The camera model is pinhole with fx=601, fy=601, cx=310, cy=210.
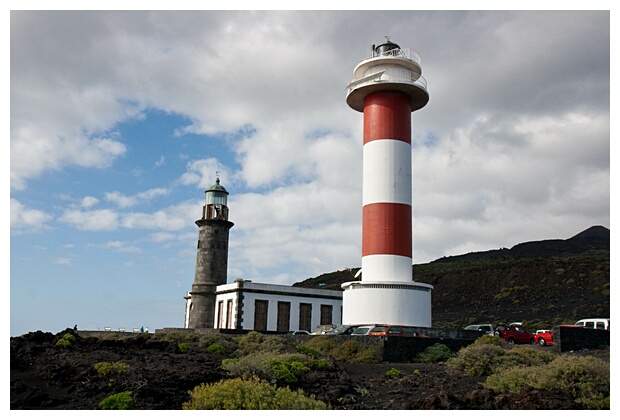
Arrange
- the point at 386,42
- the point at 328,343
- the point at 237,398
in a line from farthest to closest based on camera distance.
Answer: the point at 386,42
the point at 328,343
the point at 237,398

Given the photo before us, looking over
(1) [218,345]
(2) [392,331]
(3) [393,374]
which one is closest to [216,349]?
(1) [218,345]

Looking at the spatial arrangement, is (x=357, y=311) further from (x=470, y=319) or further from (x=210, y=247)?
(x=470, y=319)

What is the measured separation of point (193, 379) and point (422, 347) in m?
11.2

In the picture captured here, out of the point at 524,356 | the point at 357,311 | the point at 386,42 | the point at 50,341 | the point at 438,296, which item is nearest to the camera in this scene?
the point at 524,356

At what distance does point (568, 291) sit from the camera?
206 ft

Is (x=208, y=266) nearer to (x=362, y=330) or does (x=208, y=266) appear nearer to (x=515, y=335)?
(x=362, y=330)

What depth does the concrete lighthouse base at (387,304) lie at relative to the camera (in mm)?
25547

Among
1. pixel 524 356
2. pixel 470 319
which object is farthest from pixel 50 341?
pixel 470 319

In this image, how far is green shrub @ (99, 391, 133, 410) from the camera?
37.6ft

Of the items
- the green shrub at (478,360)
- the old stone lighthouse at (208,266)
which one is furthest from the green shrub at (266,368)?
the old stone lighthouse at (208,266)

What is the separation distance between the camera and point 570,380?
13203mm

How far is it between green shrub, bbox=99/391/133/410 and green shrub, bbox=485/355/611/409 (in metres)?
7.99

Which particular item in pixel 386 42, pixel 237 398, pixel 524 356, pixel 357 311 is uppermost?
pixel 386 42

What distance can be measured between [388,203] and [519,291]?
45.7 metres
